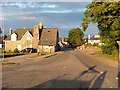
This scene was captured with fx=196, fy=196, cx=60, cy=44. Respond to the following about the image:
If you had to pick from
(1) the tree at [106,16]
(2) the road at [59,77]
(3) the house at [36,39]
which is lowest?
(2) the road at [59,77]

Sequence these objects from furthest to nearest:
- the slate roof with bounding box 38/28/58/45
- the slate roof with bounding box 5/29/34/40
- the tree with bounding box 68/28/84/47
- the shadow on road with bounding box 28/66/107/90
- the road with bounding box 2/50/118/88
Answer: the tree with bounding box 68/28/84/47
the slate roof with bounding box 5/29/34/40
the slate roof with bounding box 38/28/58/45
the road with bounding box 2/50/118/88
the shadow on road with bounding box 28/66/107/90

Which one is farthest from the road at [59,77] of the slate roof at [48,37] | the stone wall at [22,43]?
the stone wall at [22,43]

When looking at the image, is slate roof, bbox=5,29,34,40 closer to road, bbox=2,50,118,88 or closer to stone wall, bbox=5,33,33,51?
stone wall, bbox=5,33,33,51

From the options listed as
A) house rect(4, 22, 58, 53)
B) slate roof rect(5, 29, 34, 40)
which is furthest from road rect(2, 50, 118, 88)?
slate roof rect(5, 29, 34, 40)

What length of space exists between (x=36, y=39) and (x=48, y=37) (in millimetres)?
3798

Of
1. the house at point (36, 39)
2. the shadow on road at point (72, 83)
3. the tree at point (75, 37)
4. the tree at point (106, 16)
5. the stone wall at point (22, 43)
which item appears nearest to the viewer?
the shadow on road at point (72, 83)

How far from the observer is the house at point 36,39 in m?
59.3

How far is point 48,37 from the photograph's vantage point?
201 ft

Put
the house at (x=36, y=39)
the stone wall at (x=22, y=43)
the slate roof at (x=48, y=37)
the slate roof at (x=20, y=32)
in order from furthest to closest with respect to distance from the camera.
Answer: the slate roof at (x=20, y=32), the stone wall at (x=22, y=43), the slate roof at (x=48, y=37), the house at (x=36, y=39)

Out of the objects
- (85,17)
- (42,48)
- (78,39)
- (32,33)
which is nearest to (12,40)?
(32,33)

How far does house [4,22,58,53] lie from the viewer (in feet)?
195

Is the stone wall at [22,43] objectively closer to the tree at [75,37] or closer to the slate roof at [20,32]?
the slate roof at [20,32]

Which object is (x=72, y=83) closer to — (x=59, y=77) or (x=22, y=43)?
(x=59, y=77)

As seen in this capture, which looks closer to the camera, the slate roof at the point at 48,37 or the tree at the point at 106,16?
the tree at the point at 106,16
